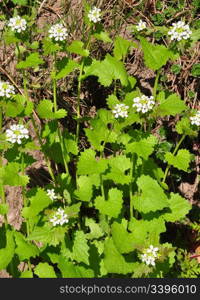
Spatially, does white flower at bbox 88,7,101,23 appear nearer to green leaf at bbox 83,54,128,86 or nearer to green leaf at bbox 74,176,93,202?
green leaf at bbox 83,54,128,86

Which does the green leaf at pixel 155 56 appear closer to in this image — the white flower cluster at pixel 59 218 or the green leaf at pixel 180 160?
the green leaf at pixel 180 160

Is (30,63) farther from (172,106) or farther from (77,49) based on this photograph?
(172,106)

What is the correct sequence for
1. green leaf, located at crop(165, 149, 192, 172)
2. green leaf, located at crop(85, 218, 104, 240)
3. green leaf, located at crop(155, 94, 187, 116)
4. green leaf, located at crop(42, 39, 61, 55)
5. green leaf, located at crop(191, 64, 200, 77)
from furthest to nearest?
green leaf, located at crop(191, 64, 200, 77)
green leaf, located at crop(85, 218, 104, 240)
green leaf, located at crop(165, 149, 192, 172)
green leaf, located at crop(155, 94, 187, 116)
green leaf, located at crop(42, 39, 61, 55)

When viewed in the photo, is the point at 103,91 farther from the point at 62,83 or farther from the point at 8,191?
the point at 8,191

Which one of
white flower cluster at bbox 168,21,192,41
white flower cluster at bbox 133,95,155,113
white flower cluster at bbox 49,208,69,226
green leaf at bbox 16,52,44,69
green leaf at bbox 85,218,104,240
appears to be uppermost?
white flower cluster at bbox 168,21,192,41

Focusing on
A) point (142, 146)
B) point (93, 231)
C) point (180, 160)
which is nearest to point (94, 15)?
point (142, 146)

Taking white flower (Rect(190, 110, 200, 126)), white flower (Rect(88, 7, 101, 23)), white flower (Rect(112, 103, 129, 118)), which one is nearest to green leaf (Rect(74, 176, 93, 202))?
white flower (Rect(112, 103, 129, 118))
